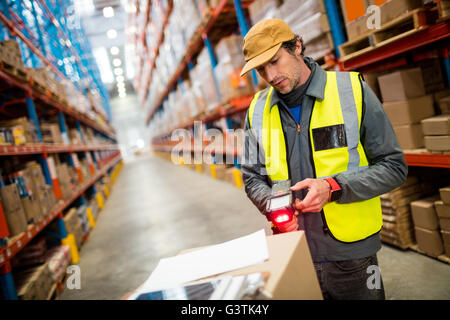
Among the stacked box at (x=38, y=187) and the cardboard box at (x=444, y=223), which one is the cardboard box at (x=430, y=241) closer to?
the cardboard box at (x=444, y=223)

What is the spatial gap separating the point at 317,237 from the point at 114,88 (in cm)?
3656

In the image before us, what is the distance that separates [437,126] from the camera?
7.23 ft

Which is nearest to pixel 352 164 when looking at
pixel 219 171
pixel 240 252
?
pixel 240 252

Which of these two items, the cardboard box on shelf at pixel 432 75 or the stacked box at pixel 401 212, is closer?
the cardboard box on shelf at pixel 432 75

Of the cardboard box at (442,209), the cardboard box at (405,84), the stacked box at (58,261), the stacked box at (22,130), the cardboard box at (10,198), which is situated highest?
the stacked box at (22,130)

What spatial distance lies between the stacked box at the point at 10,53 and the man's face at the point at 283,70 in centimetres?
347

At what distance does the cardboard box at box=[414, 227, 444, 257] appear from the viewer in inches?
99.5

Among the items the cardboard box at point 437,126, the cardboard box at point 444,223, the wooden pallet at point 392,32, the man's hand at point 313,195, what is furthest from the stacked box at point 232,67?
the man's hand at point 313,195

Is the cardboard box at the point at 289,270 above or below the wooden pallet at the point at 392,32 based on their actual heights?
below

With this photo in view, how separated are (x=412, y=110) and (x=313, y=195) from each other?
1.82m

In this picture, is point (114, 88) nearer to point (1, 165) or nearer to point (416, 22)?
point (1, 165)

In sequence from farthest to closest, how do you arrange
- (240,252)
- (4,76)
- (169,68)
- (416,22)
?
(169,68) → (4,76) → (416,22) → (240,252)

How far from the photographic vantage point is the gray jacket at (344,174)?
126 cm

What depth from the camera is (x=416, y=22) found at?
206cm
